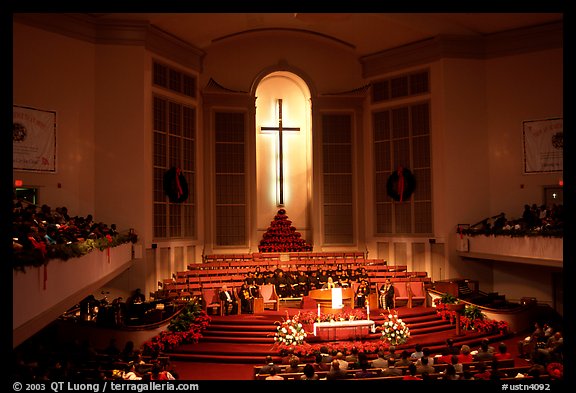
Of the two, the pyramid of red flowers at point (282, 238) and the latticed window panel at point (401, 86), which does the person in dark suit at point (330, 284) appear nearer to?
the pyramid of red flowers at point (282, 238)

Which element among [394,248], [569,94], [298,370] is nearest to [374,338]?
[298,370]

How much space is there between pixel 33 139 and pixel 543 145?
1629 cm

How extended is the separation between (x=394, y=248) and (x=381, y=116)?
5.22m

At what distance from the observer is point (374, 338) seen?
14.9 metres

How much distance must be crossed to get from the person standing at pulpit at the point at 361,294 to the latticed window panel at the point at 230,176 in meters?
6.31

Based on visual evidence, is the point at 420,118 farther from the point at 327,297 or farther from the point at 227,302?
the point at 227,302

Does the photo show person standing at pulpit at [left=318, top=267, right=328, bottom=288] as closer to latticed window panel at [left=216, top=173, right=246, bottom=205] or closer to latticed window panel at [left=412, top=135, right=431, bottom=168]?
latticed window panel at [left=216, top=173, right=246, bottom=205]

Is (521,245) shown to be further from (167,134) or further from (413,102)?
(167,134)

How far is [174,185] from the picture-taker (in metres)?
19.8

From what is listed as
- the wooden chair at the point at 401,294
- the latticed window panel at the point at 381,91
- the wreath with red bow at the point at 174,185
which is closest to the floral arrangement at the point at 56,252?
the wreath with red bow at the point at 174,185

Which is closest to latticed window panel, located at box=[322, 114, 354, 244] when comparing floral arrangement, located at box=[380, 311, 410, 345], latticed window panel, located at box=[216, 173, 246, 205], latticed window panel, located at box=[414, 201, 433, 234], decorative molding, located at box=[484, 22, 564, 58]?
latticed window panel, located at box=[414, 201, 433, 234]

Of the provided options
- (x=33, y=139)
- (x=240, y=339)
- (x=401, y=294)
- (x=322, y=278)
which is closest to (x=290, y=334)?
(x=240, y=339)

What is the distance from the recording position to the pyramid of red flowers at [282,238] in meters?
21.9

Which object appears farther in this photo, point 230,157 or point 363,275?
point 230,157
